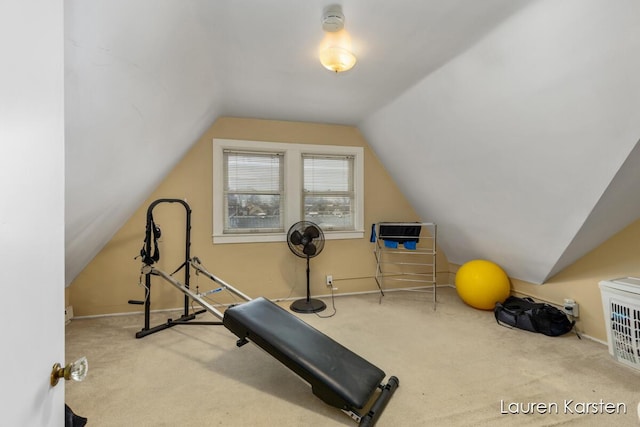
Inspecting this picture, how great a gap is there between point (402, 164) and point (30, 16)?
3.62 meters

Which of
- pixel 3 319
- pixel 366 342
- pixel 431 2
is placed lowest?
pixel 366 342

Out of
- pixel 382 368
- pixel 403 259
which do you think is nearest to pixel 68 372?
pixel 382 368

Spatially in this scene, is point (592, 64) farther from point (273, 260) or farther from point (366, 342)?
point (273, 260)

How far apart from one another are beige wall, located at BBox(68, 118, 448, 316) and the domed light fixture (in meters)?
1.89

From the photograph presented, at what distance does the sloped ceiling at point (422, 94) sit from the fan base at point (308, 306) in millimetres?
2054

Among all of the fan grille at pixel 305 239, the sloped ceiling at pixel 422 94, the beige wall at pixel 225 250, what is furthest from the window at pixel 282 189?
the sloped ceiling at pixel 422 94

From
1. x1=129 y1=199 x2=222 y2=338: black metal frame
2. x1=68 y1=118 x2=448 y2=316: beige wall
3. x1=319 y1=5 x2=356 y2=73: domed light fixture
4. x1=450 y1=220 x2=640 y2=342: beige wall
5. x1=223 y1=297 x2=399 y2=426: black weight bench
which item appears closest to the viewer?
x1=223 y1=297 x2=399 y2=426: black weight bench

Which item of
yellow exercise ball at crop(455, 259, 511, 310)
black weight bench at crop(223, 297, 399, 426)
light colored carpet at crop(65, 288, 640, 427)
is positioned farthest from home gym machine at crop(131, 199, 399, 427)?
yellow exercise ball at crop(455, 259, 511, 310)

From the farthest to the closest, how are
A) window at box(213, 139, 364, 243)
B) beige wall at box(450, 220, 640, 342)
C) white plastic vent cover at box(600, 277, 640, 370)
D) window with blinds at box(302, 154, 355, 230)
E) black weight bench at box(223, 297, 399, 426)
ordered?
window with blinds at box(302, 154, 355, 230) < window at box(213, 139, 364, 243) < beige wall at box(450, 220, 640, 342) < white plastic vent cover at box(600, 277, 640, 370) < black weight bench at box(223, 297, 399, 426)

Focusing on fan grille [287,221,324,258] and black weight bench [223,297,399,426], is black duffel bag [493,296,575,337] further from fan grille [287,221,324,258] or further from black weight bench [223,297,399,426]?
fan grille [287,221,324,258]

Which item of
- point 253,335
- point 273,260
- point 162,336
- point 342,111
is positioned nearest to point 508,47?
point 342,111

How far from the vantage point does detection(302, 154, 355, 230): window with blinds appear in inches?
157

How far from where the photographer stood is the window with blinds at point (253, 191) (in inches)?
146

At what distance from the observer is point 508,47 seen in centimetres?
186
